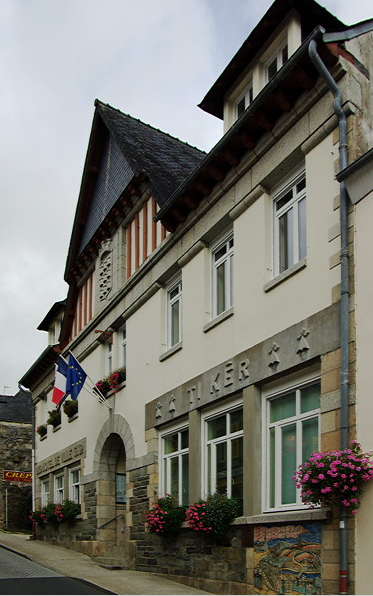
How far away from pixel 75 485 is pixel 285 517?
44.1ft

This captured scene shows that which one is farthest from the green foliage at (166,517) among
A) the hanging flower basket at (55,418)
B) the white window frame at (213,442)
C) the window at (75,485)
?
the hanging flower basket at (55,418)

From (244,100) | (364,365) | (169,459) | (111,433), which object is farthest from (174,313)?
(364,365)

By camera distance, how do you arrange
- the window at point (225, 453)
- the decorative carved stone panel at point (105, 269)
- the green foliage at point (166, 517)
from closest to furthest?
1. the window at point (225, 453)
2. the green foliage at point (166, 517)
3. the decorative carved stone panel at point (105, 269)

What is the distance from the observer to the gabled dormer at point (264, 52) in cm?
1240

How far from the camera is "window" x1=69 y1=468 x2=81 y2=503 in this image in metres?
22.8

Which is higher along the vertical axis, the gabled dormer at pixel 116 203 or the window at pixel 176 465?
the gabled dormer at pixel 116 203

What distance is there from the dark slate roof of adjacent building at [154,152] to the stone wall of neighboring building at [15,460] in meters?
17.8

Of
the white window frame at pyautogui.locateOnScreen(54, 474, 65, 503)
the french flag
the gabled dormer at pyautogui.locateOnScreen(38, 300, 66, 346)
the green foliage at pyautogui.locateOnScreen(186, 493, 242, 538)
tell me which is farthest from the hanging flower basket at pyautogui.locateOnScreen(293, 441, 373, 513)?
the gabled dormer at pyautogui.locateOnScreen(38, 300, 66, 346)

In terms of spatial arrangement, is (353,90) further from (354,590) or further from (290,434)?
(354,590)

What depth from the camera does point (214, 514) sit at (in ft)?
41.0

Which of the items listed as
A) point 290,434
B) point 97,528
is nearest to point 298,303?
point 290,434

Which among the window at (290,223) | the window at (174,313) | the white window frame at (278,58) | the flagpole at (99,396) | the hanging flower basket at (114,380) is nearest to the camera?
the window at (290,223)

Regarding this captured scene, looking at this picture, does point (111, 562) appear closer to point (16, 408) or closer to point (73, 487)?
point (73, 487)

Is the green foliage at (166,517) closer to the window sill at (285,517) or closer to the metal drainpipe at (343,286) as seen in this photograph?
the window sill at (285,517)
